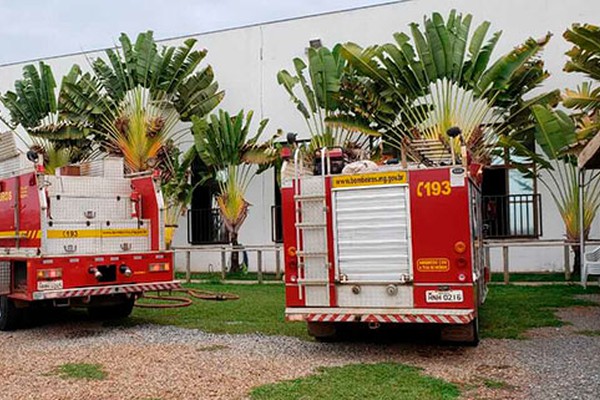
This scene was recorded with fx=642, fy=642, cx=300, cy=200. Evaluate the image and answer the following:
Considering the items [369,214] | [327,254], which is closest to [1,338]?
[327,254]

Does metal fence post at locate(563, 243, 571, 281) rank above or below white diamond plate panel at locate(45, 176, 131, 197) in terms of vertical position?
below

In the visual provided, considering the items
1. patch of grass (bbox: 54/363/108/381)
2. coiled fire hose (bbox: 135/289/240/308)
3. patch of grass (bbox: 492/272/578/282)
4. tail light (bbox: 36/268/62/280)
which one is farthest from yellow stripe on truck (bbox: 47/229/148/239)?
patch of grass (bbox: 492/272/578/282)

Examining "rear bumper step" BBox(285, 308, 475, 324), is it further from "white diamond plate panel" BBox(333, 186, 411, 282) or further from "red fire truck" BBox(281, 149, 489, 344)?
"white diamond plate panel" BBox(333, 186, 411, 282)

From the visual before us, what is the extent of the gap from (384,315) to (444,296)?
28.2 inches

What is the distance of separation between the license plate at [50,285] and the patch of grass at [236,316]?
1.86 metres

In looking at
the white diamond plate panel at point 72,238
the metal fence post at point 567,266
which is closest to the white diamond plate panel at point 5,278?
the white diamond plate panel at point 72,238

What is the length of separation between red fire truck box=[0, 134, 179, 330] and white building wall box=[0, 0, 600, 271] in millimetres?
8156

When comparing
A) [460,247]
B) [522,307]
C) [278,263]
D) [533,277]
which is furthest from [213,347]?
[533,277]

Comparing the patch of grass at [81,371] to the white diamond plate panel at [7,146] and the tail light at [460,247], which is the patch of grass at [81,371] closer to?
the tail light at [460,247]

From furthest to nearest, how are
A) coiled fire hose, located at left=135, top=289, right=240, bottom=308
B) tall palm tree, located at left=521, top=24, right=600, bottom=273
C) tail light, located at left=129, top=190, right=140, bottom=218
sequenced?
coiled fire hose, located at left=135, top=289, right=240, bottom=308 → tall palm tree, located at left=521, top=24, right=600, bottom=273 → tail light, located at left=129, top=190, right=140, bottom=218

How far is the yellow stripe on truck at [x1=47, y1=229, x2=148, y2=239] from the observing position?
996 centimetres

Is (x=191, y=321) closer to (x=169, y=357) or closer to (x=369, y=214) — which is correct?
(x=169, y=357)

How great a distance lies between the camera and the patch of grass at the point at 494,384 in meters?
6.20

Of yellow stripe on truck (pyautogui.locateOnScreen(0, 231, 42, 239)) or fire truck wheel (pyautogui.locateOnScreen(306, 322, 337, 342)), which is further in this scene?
yellow stripe on truck (pyautogui.locateOnScreen(0, 231, 42, 239))
